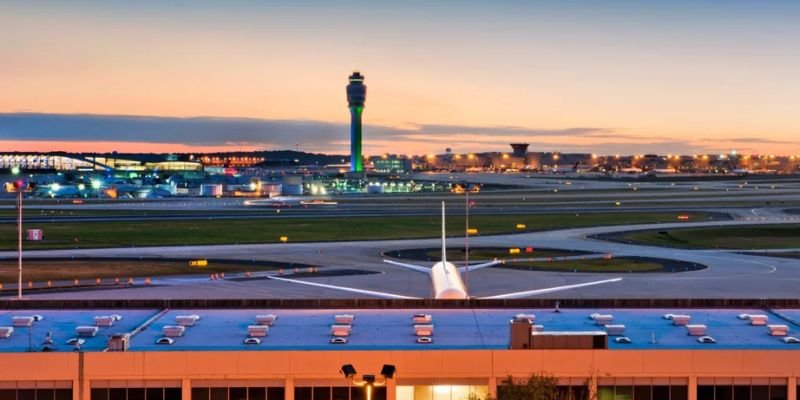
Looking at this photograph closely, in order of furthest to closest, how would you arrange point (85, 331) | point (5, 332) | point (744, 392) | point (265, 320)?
point (265, 320) < point (85, 331) < point (5, 332) < point (744, 392)

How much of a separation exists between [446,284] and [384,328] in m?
11.0

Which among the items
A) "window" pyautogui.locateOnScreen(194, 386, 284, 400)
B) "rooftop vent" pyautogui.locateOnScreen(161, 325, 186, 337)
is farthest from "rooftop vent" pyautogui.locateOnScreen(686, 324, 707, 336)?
"rooftop vent" pyautogui.locateOnScreen(161, 325, 186, 337)

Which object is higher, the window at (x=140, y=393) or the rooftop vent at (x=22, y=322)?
the rooftop vent at (x=22, y=322)

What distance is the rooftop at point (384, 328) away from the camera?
1389 inches

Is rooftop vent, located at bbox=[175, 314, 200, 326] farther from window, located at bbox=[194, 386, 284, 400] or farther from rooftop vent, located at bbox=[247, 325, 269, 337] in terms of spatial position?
window, located at bbox=[194, 386, 284, 400]

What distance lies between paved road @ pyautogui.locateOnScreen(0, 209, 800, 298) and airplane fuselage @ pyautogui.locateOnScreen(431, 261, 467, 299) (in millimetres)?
12477

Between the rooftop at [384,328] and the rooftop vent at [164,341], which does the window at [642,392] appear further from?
the rooftop vent at [164,341]

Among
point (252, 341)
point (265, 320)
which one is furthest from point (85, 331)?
point (265, 320)

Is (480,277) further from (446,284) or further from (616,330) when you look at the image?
(616,330)

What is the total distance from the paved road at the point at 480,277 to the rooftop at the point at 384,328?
79.2 feet

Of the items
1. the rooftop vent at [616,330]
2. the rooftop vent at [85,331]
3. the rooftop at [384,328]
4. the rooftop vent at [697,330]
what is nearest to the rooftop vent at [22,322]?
the rooftop at [384,328]

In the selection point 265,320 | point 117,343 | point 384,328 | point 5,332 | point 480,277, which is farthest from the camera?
point 480,277

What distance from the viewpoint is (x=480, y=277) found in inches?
3068

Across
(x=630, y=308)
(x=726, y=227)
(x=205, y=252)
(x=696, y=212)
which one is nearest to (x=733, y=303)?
(x=630, y=308)
